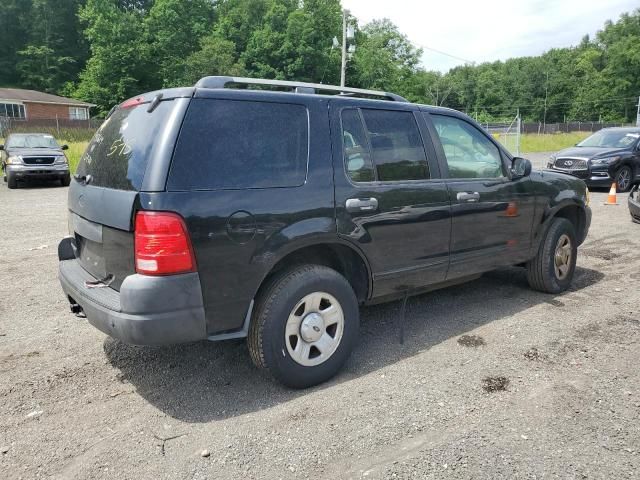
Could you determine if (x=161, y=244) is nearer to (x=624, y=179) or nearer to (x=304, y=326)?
(x=304, y=326)

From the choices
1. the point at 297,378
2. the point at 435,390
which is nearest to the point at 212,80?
the point at 297,378

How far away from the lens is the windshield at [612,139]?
46.3 ft

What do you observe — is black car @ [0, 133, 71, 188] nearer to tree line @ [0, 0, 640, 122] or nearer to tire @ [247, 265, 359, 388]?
tire @ [247, 265, 359, 388]

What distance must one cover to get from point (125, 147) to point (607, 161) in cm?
1351

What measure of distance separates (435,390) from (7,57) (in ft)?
263

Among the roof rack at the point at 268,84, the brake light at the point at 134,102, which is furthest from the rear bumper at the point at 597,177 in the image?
the brake light at the point at 134,102

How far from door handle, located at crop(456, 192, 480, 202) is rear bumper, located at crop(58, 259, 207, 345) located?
7.81 ft

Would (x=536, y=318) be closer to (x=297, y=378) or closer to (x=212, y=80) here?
(x=297, y=378)

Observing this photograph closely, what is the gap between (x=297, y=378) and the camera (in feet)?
11.1

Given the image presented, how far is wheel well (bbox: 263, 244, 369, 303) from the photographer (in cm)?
355

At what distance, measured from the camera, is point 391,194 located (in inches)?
151

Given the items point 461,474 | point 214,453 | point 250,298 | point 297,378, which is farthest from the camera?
point 297,378

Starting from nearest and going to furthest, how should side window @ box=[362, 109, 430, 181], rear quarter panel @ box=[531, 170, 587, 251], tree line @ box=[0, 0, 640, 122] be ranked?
side window @ box=[362, 109, 430, 181] → rear quarter panel @ box=[531, 170, 587, 251] → tree line @ box=[0, 0, 640, 122]

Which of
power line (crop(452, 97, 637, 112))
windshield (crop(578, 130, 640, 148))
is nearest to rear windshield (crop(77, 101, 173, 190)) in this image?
windshield (crop(578, 130, 640, 148))
